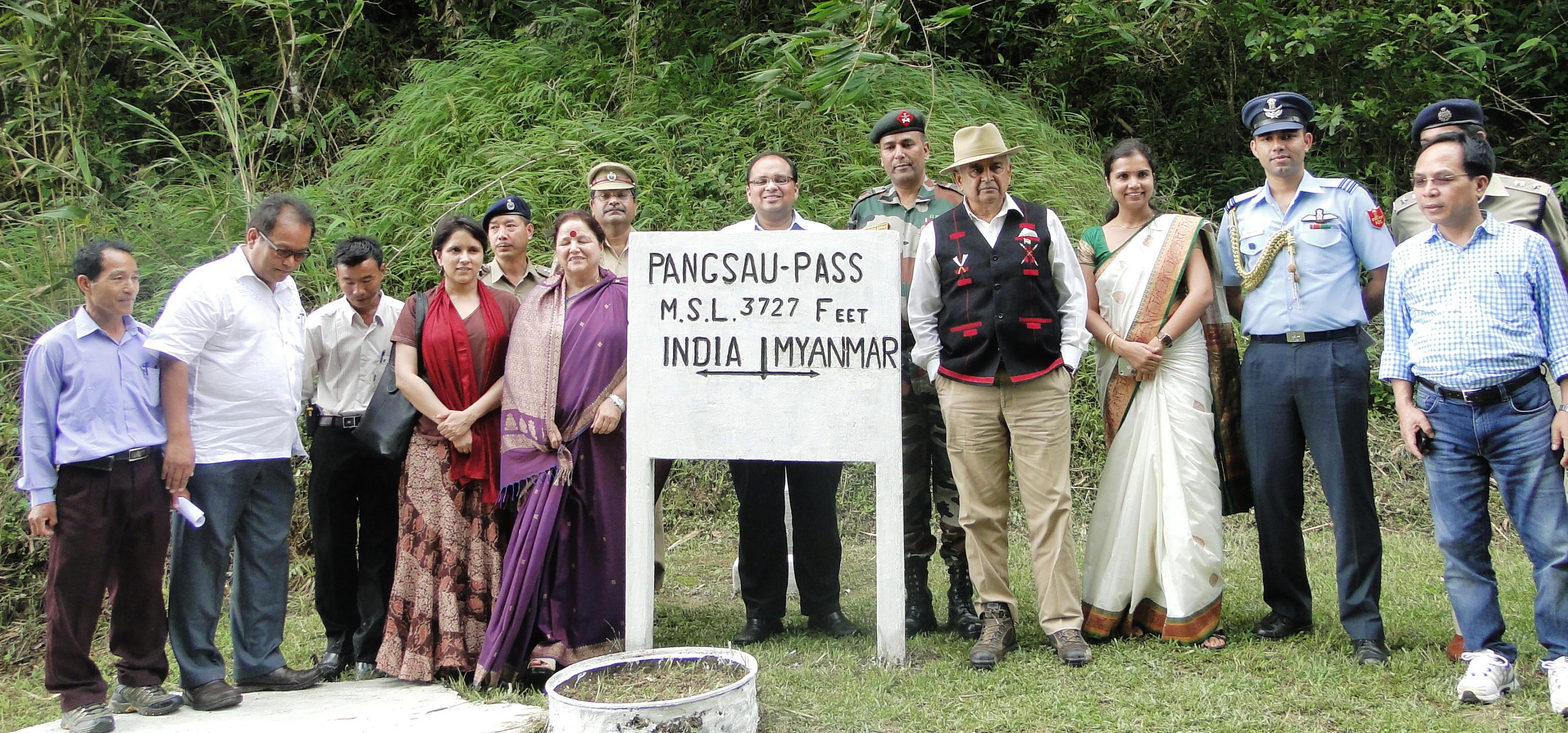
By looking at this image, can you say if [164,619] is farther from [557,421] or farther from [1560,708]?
[1560,708]

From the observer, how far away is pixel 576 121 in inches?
318

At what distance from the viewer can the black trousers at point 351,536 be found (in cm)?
453

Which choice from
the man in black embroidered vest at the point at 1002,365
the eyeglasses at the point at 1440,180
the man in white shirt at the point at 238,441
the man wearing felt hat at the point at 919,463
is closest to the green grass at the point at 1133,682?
the man wearing felt hat at the point at 919,463

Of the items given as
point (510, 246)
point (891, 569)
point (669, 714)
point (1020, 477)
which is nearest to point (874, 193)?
point (1020, 477)

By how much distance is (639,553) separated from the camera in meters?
4.20

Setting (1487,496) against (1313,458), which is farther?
(1313,458)

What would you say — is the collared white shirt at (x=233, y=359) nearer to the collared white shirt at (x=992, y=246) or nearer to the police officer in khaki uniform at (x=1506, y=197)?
the collared white shirt at (x=992, y=246)

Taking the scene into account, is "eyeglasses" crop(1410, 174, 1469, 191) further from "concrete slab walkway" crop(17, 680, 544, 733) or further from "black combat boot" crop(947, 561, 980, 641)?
"concrete slab walkway" crop(17, 680, 544, 733)

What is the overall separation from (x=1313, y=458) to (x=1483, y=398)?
664 millimetres

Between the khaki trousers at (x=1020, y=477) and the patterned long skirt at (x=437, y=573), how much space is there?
71.4 inches

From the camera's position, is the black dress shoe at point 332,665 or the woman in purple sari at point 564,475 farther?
the black dress shoe at point 332,665

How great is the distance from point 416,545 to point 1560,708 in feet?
12.6

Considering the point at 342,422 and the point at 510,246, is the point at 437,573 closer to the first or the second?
the point at 342,422

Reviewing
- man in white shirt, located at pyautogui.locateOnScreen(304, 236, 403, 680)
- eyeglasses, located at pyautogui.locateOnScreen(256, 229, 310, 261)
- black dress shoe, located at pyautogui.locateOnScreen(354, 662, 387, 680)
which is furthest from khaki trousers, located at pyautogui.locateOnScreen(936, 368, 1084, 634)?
eyeglasses, located at pyautogui.locateOnScreen(256, 229, 310, 261)
